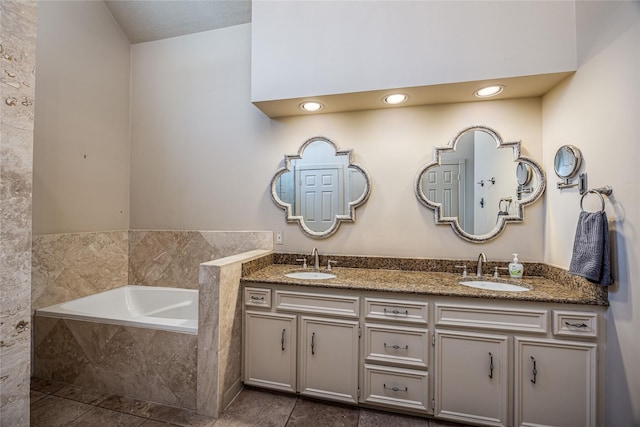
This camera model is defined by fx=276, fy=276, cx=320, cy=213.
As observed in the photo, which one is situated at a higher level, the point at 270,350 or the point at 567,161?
the point at 567,161

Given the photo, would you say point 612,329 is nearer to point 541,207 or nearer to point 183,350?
point 541,207

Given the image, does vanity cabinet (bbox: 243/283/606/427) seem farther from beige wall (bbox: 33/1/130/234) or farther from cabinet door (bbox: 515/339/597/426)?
beige wall (bbox: 33/1/130/234)

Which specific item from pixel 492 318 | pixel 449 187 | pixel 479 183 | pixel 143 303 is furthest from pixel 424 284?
pixel 143 303

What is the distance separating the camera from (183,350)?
6.23ft

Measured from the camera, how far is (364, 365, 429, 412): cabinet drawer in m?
A: 1.75

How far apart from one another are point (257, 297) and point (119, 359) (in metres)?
1.09

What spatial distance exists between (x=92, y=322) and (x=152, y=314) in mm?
716

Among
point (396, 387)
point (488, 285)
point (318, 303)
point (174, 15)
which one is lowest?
point (396, 387)

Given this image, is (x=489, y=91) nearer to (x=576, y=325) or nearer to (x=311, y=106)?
(x=311, y=106)

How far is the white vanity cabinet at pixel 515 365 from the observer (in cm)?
154

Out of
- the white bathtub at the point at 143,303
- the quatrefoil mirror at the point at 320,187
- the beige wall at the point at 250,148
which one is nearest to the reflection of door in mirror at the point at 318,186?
the quatrefoil mirror at the point at 320,187

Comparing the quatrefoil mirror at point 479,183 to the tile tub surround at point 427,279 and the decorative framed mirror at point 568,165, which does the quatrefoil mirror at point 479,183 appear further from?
the tile tub surround at point 427,279

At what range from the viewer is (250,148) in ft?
9.08

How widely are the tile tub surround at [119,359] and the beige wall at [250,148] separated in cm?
115
